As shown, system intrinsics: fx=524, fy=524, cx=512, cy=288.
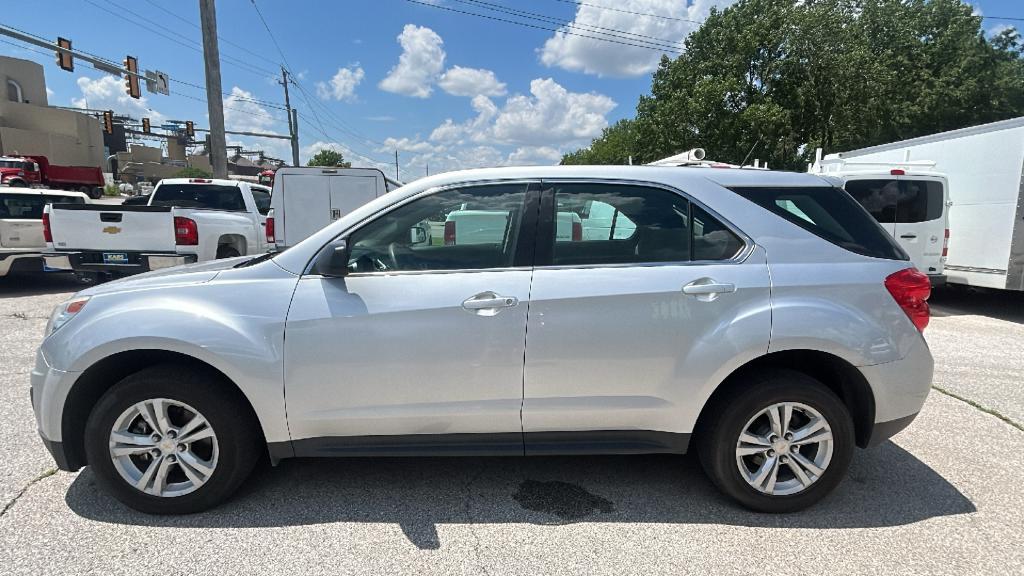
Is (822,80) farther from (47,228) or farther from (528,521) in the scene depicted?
(47,228)

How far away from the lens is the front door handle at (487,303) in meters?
2.52

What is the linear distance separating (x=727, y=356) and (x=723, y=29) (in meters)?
20.5

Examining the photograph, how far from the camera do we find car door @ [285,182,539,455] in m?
2.52

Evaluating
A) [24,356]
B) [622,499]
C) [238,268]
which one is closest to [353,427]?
[238,268]

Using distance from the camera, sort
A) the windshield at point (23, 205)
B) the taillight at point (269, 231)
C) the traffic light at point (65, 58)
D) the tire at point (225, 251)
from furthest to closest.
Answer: the traffic light at point (65, 58) → the taillight at point (269, 231) → the windshield at point (23, 205) → the tire at point (225, 251)

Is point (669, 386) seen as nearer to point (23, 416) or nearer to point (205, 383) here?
point (205, 383)

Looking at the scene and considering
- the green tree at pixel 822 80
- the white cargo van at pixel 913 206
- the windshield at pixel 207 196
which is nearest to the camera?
the white cargo van at pixel 913 206

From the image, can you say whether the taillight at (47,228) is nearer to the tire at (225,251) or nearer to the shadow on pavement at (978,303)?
the tire at (225,251)

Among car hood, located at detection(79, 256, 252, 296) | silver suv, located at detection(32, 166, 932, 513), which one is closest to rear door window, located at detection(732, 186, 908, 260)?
silver suv, located at detection(32, 166, 932, 513)

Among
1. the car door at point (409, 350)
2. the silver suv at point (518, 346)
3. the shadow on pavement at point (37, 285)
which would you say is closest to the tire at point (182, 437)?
the silver suv at point (518, 346)

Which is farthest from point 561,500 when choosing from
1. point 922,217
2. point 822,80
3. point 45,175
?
point 45,175

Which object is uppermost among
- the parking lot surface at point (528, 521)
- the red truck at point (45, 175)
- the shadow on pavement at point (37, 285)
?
the red truck at point (45, 175)

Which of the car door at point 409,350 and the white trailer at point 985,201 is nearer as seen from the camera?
the car door at point 409,350

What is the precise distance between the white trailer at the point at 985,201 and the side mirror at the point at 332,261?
9128mm
